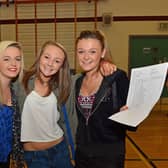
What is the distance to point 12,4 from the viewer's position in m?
7.82

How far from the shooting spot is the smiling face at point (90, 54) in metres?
2.18

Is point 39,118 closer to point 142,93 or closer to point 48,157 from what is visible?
point 48,157

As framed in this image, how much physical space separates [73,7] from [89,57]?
5.89 m

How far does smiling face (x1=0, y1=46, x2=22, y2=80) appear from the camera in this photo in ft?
7.34

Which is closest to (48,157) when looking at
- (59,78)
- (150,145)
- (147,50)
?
(59,78)

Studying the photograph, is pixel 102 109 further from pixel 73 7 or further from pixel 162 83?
pixel 73 7

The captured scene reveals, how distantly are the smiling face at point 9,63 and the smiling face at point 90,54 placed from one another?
416mm

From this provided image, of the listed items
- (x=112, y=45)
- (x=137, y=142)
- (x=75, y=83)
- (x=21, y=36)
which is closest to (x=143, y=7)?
(x=112, y=45)

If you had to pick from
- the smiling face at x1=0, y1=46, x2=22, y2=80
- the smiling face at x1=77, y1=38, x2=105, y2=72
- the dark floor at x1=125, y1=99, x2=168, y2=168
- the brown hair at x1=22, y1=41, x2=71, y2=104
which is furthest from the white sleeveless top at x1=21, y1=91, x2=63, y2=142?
the dark floor at x1=125, y1=99, x2=168, y2=168

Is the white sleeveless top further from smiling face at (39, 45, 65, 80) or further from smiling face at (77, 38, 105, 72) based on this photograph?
smiling face at (77, 38, 105, 72)

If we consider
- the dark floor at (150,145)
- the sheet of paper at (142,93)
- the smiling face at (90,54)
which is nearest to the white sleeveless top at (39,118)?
the smiling face at (90,54)

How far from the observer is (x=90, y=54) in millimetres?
2180

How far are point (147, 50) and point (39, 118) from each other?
20.4 ft

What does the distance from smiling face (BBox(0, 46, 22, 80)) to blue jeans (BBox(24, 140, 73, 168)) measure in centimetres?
56
